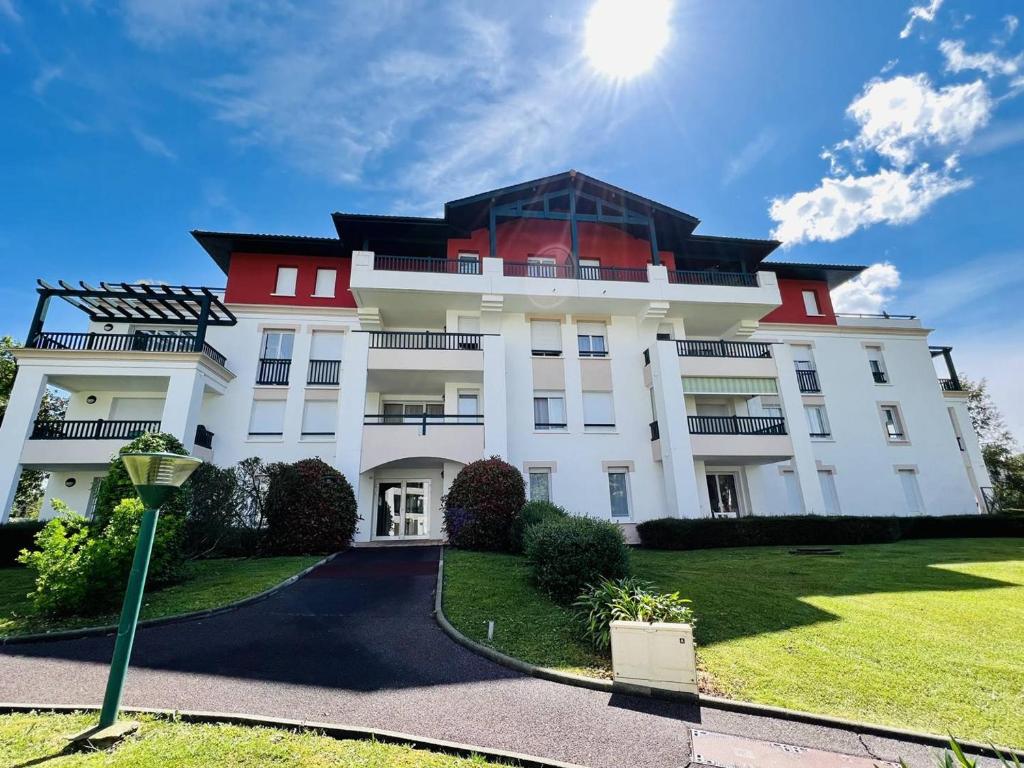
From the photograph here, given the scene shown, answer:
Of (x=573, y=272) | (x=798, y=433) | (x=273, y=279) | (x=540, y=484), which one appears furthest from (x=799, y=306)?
(x=273, y=279)

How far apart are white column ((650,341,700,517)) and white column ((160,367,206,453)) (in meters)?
17.6

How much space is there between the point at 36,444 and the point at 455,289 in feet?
50.7

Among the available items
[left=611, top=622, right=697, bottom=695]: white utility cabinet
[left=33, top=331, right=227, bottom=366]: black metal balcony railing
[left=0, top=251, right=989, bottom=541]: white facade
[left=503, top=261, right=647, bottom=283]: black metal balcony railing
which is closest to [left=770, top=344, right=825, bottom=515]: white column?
[left=0, top=251, right=989, bottom=541]: white facade

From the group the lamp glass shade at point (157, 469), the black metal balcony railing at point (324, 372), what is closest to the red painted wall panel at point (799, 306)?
the black metal balcony railing at point (324, 372)

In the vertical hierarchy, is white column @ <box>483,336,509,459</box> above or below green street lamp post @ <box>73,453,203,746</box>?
above

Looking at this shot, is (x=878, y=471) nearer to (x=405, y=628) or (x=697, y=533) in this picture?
(x=697, y=533)

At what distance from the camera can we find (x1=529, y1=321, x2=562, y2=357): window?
1934cm

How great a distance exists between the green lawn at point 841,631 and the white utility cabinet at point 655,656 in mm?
518

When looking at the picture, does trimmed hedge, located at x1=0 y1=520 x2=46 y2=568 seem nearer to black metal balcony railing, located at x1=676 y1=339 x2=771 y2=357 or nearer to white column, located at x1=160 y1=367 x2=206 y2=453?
white column, located at x1=160 y1=367 x2=206 y2=453

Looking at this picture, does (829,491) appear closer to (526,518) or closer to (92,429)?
(526,518)

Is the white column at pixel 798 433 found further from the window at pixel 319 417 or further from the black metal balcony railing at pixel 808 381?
the window at pixel 319 417

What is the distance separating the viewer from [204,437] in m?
16.6

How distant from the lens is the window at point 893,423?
69.3ft

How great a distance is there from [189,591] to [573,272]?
16804mm
